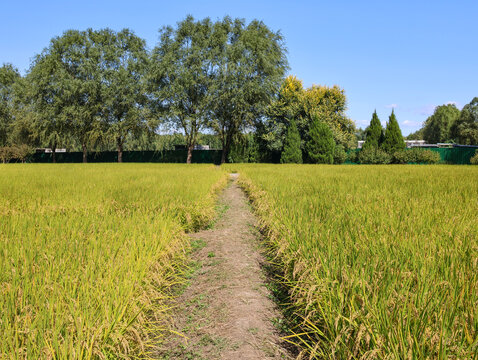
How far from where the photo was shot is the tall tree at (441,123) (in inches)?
2464

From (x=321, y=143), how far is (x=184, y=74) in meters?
13.7

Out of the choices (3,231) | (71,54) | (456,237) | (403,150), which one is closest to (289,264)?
(456,237)

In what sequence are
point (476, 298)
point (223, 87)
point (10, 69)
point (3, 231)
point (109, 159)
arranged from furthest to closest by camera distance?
point (10, 69) → point (109, 159) → point (223, 87) → point (3, 231) → point (476, 298)

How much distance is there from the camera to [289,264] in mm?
2871

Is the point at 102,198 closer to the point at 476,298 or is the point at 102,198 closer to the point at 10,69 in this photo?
the point at 476,298

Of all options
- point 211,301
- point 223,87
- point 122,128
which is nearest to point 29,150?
point 122,128

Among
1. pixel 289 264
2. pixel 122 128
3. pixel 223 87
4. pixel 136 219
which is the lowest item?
pixel 289 264

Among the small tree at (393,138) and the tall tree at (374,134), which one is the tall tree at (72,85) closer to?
the tall tree at (374,134)

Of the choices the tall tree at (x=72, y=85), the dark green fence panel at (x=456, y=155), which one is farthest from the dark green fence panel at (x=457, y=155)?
the tall tree at (x=72, y=85)

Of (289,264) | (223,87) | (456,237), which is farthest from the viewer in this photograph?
(223,87)

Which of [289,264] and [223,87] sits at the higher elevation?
[223,87]

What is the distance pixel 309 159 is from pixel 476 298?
2578 centimetres

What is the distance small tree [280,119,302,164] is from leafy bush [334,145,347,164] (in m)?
4.44

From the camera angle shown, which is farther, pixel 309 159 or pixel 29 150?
pixel 29 150
